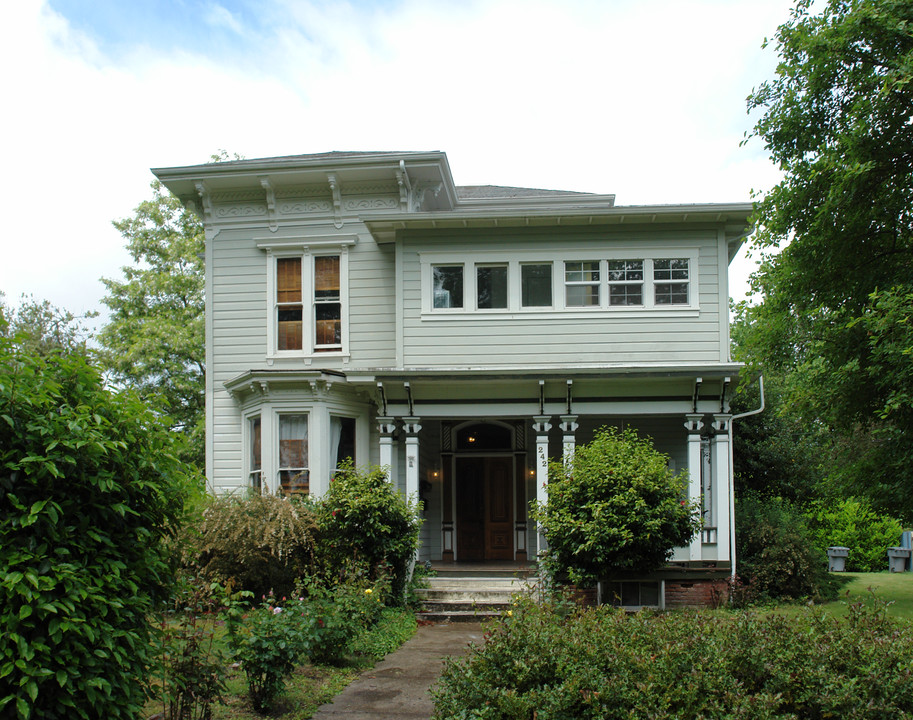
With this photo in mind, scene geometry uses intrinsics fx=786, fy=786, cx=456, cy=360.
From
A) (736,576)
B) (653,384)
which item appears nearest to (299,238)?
(653,384)

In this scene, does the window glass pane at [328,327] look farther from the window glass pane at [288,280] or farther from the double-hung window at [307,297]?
the window glass pane at [288,280]

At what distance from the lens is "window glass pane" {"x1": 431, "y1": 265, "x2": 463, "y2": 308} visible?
1451 cm

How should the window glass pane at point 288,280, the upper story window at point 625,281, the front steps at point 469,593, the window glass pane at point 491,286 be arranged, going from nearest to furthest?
the front steps at point 469,593 → the upper story window at point 625,281 → the window glass pane at point 491,286 → the window glass pane at point 288,280

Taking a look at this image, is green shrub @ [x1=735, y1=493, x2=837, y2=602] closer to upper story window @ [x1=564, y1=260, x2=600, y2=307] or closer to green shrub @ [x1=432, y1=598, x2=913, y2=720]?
upper story window @ [x1=564, y1=260, x2=600, y2=307]

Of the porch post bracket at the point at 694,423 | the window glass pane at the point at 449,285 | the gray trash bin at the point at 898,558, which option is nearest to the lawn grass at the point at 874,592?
the gray trash bin at the point at 898,558

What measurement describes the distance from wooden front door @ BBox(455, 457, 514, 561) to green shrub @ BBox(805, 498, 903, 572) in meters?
11.6

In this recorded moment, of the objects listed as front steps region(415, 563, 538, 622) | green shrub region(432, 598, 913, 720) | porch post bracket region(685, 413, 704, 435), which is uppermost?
porch post bracket region(685, 413, 704, 435)

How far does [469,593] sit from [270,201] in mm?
8175

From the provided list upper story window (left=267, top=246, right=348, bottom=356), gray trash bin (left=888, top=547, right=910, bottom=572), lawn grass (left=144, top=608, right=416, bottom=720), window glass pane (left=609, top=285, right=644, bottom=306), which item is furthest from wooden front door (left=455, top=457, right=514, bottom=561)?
gray trash bin (left=888, top=547, right=910, bottom=572)

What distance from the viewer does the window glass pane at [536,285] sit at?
14430 mm

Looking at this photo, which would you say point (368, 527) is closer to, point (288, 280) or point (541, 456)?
→ point (541, 456)

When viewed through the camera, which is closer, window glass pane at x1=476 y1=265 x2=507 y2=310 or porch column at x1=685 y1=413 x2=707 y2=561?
porch column at x1=685 y1=413 x2=707 y2=561

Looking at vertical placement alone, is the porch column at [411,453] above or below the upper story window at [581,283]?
below

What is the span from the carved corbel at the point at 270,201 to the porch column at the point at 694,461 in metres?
8.53
